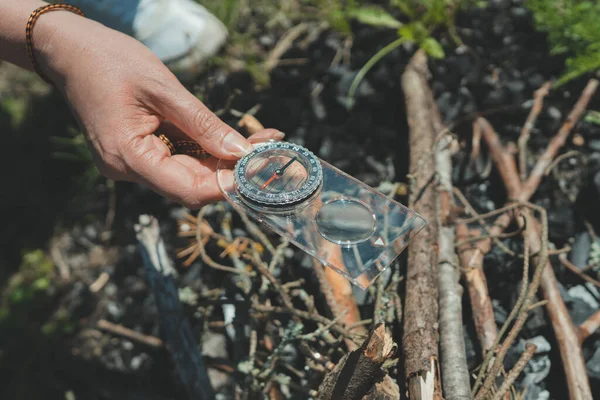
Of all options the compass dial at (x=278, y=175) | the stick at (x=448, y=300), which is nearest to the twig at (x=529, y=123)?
the stick at (x=448, y=300)

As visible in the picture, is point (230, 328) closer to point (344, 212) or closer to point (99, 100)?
point (344, 212)

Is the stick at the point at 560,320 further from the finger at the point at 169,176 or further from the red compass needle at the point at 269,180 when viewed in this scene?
the finger at the point at 169,176

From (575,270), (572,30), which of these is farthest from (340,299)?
(572,30)

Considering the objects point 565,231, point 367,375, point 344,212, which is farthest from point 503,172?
point 367,375

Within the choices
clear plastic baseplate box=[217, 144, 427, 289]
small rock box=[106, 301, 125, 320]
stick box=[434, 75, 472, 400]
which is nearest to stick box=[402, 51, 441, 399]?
stick box=[434, 75, 472, 400]

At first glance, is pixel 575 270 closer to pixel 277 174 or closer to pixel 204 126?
pixel 277 174

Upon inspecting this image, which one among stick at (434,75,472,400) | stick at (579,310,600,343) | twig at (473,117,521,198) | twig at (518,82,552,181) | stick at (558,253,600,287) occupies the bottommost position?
stick at (434,75,472,400)

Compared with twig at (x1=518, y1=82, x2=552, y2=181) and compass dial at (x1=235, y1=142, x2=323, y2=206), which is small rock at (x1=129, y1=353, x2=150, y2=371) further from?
twig at (x1=518, y1=82, x2=552, y2=181)

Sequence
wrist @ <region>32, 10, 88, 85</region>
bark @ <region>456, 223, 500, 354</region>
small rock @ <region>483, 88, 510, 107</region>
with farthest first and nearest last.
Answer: small rock @ <region>483, 88, 510, 107</region>
wrist @ <region>32, 10, 88, 85</region>
bark @ <region>456, 223, 500, 354</region>
